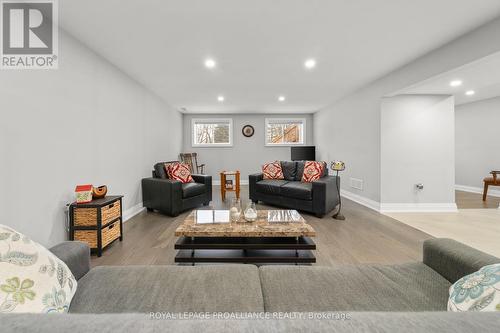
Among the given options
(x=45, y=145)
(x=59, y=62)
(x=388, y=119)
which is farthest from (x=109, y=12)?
(x=388, y=119)

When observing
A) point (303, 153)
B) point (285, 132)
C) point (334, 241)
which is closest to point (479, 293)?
point (334, 241)

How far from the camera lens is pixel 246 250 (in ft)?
6.52

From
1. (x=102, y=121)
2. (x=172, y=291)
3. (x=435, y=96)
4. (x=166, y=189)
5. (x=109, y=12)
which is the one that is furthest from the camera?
(x=435, y=96)

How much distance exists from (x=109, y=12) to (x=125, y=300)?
2443mm

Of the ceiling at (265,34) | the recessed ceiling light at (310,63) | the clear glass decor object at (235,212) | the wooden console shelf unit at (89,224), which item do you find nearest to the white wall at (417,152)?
the ceiling at (265,34)

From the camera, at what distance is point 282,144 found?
7188 mm

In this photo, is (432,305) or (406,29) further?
(406,29)

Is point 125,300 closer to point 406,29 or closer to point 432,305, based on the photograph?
point 432,305

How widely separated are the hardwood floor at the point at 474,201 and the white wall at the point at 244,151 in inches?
162

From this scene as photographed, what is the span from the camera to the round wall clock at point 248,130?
7067 millimetres

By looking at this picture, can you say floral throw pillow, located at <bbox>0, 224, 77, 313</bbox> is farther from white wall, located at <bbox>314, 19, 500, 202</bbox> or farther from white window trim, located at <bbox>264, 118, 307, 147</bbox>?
white window trim, located at <bbox>264, 118, 307, 147</bbox>

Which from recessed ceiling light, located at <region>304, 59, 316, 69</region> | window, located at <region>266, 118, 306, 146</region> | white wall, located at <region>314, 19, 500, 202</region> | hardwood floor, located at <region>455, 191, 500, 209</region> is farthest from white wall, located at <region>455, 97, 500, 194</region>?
recessed ceiling light, located at <region>304, 59, 316, 69</region>

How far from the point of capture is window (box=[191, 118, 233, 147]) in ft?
23.2

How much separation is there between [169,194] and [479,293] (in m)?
3.54
